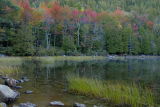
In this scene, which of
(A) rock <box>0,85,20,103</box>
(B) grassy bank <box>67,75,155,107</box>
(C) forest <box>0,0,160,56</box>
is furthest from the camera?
(C) forest <box>0,0,160,56</box>

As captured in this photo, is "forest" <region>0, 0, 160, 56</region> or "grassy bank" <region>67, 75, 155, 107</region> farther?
"forest" <region>0, 0, 160, 56</region>

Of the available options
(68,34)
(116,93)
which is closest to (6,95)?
(116,93)

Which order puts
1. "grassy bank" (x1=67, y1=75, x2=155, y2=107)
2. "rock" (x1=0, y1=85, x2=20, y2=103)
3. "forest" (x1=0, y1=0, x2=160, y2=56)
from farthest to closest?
"forest" (x1=0, y1=0, x2=160, y2=56), "rock" (x1=0, y1=85, x2=20, y2=103), "grassy bank" (x1=67, y1=75, x2=155, y2=107)

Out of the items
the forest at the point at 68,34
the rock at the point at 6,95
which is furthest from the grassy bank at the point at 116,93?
the forest at the point at 68,34

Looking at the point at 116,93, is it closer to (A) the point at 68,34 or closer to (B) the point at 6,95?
(B) the point at 6,95

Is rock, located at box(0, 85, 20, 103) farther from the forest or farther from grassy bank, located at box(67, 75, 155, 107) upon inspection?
the forest

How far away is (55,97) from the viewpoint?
31.9ft

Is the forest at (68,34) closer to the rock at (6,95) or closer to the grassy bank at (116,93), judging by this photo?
the grassy bank at (116,93)

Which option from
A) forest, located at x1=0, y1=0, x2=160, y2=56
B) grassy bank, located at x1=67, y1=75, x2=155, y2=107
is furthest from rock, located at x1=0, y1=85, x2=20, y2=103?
forest, located at x1=0, y1=0, x2=160, y2=56

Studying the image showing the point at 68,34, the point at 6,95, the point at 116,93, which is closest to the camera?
the point at 6,95

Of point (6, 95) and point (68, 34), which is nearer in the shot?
point (6, 95)

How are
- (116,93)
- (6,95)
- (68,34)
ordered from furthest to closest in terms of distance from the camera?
1. (68,34)
2. (116,93)
3. (6,95)

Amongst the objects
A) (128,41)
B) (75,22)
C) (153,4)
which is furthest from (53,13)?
(153,4)

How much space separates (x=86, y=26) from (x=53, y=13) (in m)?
8.38
